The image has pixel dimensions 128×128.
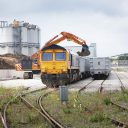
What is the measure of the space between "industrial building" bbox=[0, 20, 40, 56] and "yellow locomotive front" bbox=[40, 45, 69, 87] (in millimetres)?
46712

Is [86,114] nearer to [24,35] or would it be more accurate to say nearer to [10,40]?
[10,40]

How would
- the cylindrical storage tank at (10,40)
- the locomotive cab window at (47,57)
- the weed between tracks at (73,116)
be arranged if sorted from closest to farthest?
the weed between tracks at (73,116)
the locomotive cab window at (47,57)
the cylindrical storage tank at (10,40)

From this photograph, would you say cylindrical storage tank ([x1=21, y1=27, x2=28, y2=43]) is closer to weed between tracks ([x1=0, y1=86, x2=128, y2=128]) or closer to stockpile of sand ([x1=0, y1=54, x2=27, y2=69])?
stockpile of sand ([x1=0, y1=54, x2=27, y2=69])

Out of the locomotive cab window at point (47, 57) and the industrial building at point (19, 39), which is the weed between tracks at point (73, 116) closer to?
the locomotive cab window at point (47, 57)

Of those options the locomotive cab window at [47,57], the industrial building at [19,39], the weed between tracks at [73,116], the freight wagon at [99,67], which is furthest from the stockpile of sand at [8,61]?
the weed between tracks at [73,116]

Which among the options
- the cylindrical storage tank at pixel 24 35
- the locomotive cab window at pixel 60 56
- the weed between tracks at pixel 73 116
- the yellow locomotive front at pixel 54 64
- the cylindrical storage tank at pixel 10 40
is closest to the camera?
the weed between tracks at pixel 73 116

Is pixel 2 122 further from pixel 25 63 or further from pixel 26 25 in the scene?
pixel 26 25

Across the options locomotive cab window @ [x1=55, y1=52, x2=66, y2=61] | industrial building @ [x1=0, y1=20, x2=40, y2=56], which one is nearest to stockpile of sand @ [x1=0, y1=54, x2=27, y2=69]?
industrial building @ [x1=0, y1=20, x2=40, y2=56]

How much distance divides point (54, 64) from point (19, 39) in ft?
156

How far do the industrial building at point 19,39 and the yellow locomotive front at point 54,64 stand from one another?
4671 cm

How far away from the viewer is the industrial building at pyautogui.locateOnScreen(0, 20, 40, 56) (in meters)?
81.7

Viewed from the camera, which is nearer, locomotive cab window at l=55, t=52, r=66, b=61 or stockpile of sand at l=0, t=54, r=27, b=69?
locomotive cab window at l=55, t=52, r=66, b=61

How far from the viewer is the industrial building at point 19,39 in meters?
81.7

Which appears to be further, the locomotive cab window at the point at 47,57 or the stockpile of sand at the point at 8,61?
the stockpile of sand at the point at 8,61
